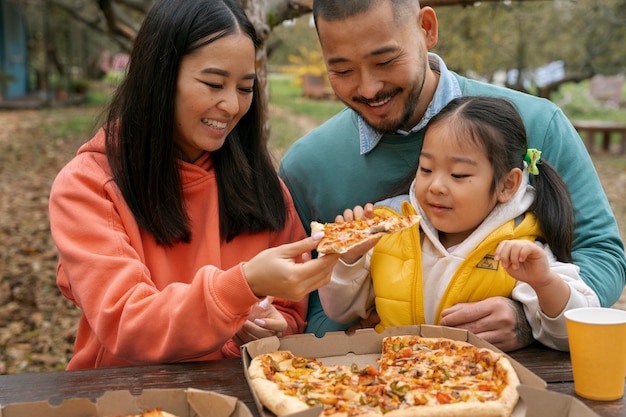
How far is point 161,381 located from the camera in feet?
7.55

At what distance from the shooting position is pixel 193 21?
2857mm

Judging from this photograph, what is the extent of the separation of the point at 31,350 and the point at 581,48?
16786mm

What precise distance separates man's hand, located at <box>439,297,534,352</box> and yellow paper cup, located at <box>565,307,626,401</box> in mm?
396

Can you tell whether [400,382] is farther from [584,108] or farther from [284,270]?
[584,108]

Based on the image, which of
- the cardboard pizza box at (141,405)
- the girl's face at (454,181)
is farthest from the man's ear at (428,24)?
the cardboard pizza box at (141,405)

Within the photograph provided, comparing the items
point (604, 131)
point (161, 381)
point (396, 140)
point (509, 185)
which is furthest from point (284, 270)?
point (604, 131)

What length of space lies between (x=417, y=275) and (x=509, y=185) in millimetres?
495

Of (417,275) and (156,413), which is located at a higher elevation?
(417,275)

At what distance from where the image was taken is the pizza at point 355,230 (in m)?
2.39

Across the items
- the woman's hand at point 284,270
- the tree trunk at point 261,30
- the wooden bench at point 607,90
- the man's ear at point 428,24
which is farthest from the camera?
the wooden bench at point 607,90

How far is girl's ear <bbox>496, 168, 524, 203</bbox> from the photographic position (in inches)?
112

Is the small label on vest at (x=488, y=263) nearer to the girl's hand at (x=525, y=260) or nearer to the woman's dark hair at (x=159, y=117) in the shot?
the girl's hand at (x=525, y=260)

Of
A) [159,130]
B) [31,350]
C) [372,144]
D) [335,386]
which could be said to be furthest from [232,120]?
[31,350]

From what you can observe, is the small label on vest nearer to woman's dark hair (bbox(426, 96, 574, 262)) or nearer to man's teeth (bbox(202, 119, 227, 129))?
woman's dark hair (bbox(426, 96, 574, 262))
